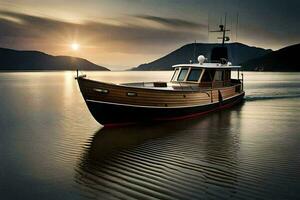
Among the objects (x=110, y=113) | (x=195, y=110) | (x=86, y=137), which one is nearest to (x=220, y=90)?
(x=195, y=110)

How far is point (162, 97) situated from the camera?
730 inches

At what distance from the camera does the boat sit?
1705 cm

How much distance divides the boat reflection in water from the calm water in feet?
0.09

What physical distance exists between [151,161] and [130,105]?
6918 millimetres

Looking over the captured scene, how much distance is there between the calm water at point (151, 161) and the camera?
8.29 meters

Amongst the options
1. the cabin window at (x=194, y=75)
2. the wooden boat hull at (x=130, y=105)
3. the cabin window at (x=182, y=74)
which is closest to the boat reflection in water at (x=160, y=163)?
the wooden boat hull at (x=130, y=105)

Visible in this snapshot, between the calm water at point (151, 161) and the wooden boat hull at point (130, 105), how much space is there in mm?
694

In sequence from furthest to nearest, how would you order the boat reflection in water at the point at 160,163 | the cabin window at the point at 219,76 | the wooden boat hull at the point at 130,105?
the cabin window at the point at 219,76 < the wooden boat hull at the point at 130,105 < the boat reflection in water at the point at 160,163

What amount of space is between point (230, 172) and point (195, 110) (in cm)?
1234

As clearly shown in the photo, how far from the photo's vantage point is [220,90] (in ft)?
81.6

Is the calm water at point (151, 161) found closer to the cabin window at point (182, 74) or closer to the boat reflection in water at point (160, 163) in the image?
the boat reflection in water at point (160, 163)

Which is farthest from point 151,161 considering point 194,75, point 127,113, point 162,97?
point 194,75

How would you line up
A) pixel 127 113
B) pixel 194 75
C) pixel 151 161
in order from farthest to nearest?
pixel 194 75, pixel 127 113, pixel 151 161

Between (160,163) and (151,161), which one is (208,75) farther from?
(160,163)
